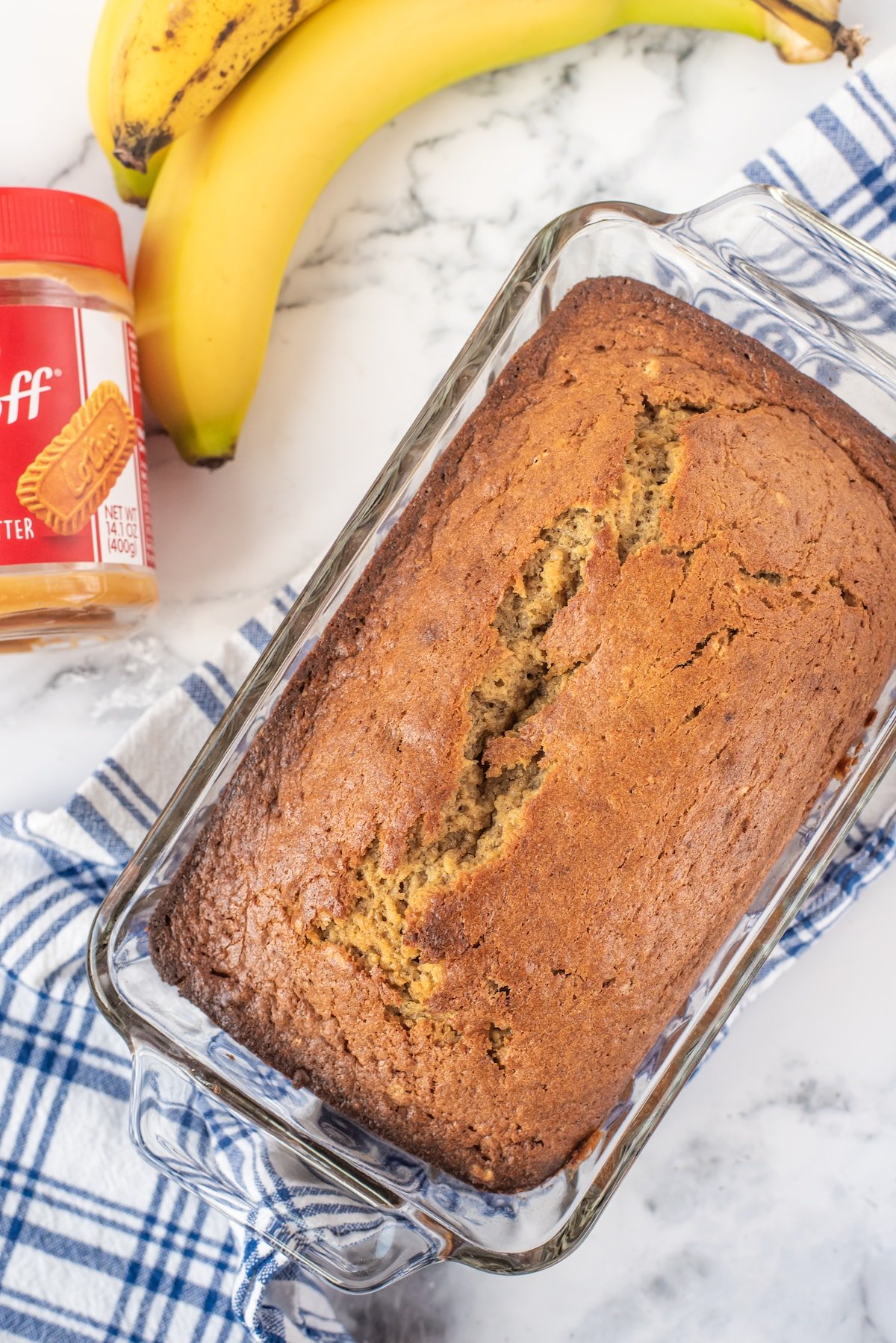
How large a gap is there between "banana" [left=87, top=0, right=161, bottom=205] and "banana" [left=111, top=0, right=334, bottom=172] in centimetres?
4

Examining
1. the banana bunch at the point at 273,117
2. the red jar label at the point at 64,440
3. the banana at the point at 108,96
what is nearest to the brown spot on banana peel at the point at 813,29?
the banana bunch at the point at 273,117

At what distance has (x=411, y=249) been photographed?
159cm

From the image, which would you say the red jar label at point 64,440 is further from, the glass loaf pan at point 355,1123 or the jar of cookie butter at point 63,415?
the glass loaf pan at point 355,1123

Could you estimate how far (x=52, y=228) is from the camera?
4.09ft

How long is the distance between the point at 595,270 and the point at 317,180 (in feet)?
1.46

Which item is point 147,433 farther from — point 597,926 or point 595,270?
point 597,926

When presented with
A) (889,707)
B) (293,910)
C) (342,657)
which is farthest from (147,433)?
(889,707)

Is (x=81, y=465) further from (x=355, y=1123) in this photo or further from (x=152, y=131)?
(x=355, y=1123)

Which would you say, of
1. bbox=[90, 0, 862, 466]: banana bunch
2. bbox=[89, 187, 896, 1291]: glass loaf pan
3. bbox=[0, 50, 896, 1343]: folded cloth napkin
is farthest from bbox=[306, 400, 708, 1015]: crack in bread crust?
bbox=[90, 0, 862, 466]: banana bunch

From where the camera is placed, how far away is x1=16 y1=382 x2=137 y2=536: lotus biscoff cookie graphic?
124cm

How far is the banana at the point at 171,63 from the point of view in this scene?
131cm

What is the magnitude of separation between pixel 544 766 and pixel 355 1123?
1.56 ft

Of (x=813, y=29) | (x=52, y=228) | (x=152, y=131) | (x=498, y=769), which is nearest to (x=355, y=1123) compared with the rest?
(x=498, y=769)

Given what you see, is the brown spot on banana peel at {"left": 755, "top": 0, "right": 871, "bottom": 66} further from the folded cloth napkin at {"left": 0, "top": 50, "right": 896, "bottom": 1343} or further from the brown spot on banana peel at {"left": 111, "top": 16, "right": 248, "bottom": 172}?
the brown spot on banana peel at {"left": 111, "top": 16, "right": 248, "bottom": 172}
